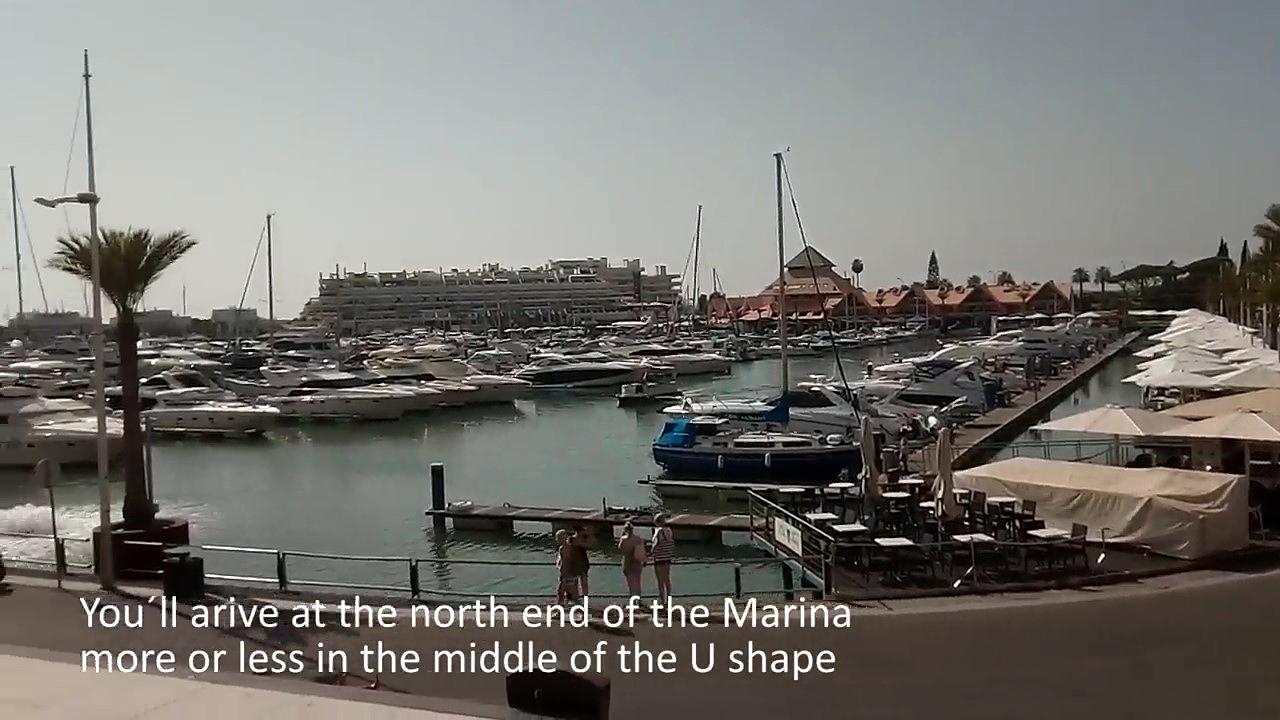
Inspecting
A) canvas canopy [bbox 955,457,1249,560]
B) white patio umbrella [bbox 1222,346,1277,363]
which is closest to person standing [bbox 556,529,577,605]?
canvas canopy [bbox 955,457,1249,560]

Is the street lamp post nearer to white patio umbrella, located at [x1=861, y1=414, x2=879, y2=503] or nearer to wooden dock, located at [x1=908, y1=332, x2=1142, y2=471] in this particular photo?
white patio umbrella, located at [x1=861, y1=414, x2=879, y2=503]

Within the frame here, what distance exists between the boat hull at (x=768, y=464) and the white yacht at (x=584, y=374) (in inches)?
1567

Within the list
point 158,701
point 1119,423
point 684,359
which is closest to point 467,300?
point 684,359

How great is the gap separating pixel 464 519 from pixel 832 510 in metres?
10.2

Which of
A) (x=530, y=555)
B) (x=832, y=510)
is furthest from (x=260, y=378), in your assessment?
(x=832, y=510)

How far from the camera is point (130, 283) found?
16641 millimetres

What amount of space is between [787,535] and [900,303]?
150 meters

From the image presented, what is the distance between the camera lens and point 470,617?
1275 cm

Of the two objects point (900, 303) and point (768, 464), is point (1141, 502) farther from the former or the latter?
point (900, 303)

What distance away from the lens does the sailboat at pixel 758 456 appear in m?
31.2

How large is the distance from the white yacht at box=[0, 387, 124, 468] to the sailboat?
21.3 meters

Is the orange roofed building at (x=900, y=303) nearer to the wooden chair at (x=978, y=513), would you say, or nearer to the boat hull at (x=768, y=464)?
the boat hull at (x=768, y=464)

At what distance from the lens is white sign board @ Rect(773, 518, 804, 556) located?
15891mm

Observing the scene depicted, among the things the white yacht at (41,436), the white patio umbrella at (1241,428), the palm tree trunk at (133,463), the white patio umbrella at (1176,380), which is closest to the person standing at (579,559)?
the palm tree trunk at (133,463)
